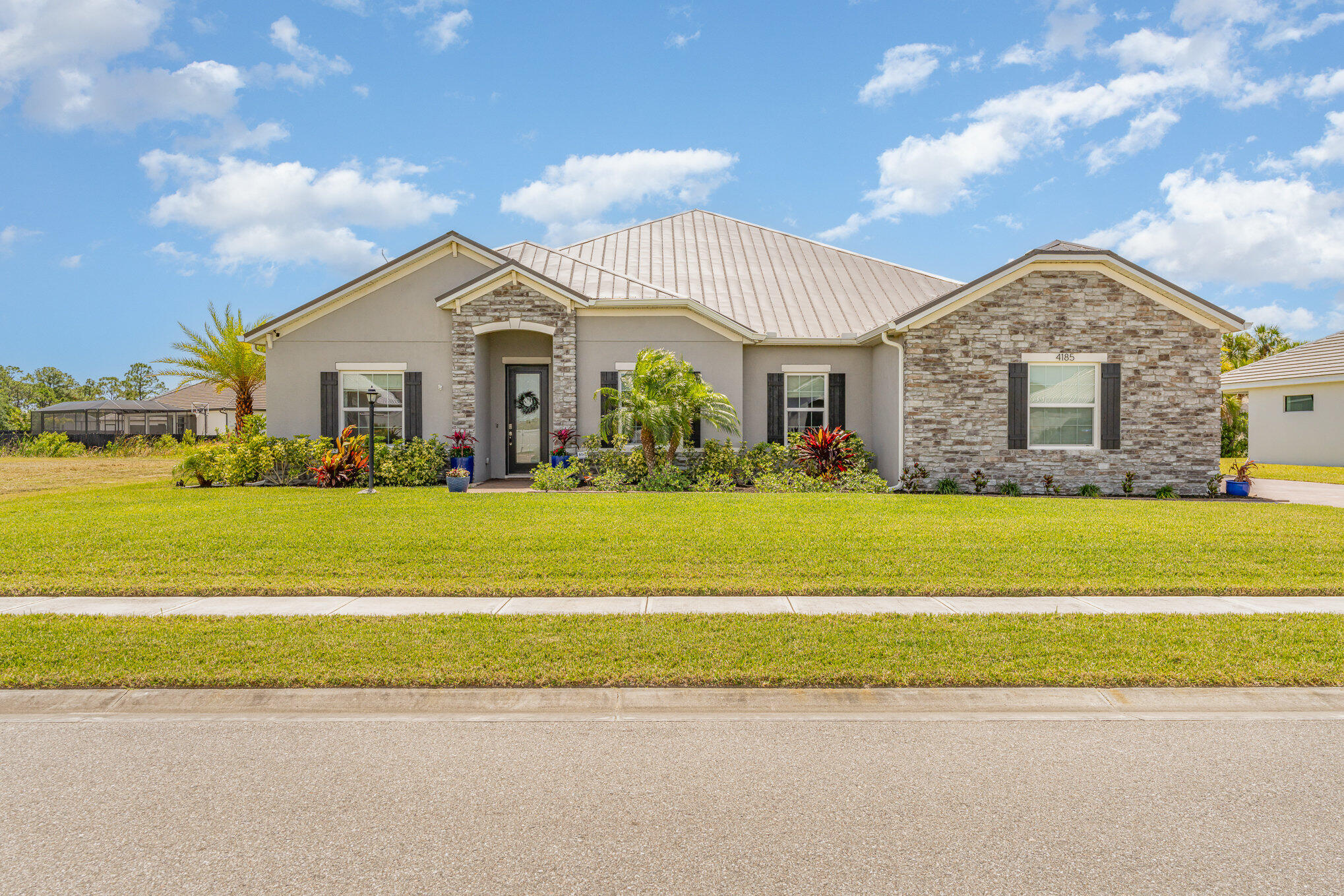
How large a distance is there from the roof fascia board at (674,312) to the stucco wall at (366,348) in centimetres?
346

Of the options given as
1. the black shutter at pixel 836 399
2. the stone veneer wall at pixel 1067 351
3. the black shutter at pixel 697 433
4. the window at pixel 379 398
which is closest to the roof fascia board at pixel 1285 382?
the stone veneer wall at pixel 1067 351

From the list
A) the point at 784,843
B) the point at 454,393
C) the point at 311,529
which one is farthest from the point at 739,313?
the point at 784,843

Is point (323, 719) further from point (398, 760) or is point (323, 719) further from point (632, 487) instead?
point (632, 487)

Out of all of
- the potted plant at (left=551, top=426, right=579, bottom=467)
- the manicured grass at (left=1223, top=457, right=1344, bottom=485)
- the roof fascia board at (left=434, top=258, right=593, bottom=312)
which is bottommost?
the manicured grass at (left=1223, top=457, right=1344, bottom=485)

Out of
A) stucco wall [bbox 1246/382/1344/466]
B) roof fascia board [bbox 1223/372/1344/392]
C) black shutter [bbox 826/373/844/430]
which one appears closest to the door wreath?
black shutter [bbox 826/373/844/430]

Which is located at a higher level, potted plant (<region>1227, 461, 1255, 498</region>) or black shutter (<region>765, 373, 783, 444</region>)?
black shutter (<region>765, 373, 783, 444</region>)

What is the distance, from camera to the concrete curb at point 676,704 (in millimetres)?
4754

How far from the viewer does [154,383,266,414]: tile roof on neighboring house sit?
45750 millimetres

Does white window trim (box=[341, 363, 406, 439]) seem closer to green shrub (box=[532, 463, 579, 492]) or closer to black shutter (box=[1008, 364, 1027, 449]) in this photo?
green shrub (box=[532, 463, 579, 492])

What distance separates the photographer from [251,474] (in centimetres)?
1664

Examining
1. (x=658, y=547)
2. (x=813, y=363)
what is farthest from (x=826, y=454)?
(x=658, y=547)

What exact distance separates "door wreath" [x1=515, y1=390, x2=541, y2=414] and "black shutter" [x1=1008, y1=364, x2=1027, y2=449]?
1052cm

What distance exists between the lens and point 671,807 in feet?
11.7

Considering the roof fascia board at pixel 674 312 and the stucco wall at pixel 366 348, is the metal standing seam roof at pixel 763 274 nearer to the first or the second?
the roof fascia board at pixel 674 312
